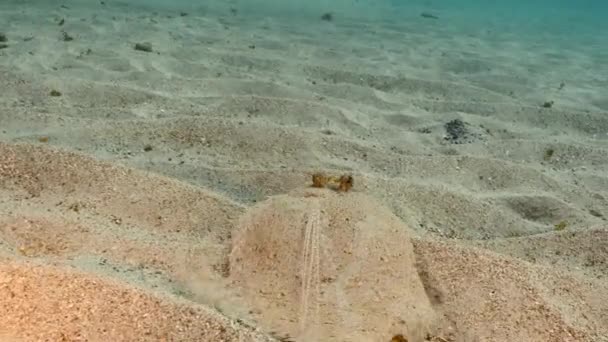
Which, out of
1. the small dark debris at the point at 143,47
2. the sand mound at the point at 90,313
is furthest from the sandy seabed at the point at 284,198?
the small dark debris at the point at 143,47

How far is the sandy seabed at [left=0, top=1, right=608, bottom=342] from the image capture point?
3.04 m

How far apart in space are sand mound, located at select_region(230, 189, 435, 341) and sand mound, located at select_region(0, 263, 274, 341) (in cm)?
27

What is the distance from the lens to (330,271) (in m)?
3.23

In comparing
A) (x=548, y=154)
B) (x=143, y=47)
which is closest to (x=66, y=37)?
(x=143, y=47)

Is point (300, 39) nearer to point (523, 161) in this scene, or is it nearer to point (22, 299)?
point (523, 161)

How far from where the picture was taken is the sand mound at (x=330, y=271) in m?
2.91

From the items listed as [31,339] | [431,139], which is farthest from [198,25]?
[31,339]

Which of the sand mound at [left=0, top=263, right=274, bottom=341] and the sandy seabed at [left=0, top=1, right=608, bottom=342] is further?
the sandy seabed at [left=0, top=1, right=608, bottom=342]

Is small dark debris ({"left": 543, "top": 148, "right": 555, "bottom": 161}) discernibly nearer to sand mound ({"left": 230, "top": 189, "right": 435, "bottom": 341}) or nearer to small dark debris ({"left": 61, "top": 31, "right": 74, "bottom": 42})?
sand mound ({"left": 230, "top": 189, "right": 435, "bottom": 341})

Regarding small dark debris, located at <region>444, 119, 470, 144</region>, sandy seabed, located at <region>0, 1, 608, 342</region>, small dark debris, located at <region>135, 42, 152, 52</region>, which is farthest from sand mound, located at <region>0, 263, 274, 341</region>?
small dark debris, located at <region>135, 42, 152, 52</region>

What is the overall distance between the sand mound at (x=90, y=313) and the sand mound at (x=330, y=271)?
0.89 ft

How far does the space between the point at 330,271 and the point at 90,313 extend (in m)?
1.25

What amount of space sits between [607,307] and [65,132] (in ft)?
17.0

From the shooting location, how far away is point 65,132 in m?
6.16
